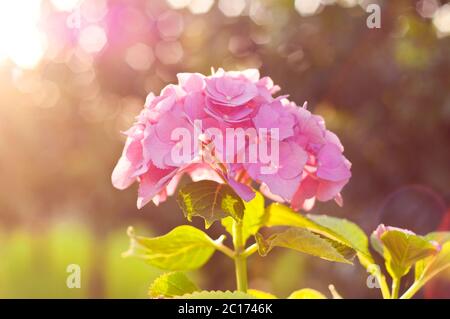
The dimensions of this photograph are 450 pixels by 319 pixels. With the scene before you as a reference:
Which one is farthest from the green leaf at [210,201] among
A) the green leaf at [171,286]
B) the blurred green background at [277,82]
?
the blurred green background at [277,82]

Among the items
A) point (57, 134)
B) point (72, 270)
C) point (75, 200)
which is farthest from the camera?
point (75, 200)

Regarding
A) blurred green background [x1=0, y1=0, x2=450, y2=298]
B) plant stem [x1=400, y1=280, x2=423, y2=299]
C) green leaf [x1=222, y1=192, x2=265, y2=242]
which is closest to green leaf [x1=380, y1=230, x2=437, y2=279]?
plant stem [x1=400, y1=280, x2=423, y2=299]

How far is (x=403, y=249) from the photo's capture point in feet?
2.63

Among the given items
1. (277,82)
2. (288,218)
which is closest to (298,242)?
(288,218)

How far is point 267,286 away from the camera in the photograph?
419cm

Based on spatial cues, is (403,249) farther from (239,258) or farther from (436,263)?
(239,258)

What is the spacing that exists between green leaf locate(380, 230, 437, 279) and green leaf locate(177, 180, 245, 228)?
207 mm

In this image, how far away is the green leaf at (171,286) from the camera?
820 millimetres

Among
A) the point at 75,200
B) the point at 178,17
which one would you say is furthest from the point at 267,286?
the point at 178,17

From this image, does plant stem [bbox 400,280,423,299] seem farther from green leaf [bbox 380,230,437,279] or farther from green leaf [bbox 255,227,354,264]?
green leaf [bbox 255,227,354,264]

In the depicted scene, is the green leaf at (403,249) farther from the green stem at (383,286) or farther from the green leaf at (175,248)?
the green leaf at (175,248)

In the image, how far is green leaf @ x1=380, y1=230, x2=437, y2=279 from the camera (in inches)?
31.0

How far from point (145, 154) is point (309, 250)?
0.21 metres
